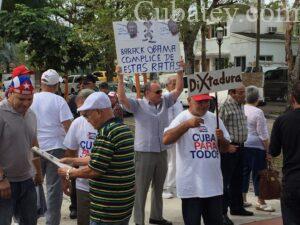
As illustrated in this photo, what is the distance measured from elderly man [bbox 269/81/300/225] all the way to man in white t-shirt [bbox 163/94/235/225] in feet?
2.26

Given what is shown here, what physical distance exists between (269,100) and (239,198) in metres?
24.7

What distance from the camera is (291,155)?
461 cm

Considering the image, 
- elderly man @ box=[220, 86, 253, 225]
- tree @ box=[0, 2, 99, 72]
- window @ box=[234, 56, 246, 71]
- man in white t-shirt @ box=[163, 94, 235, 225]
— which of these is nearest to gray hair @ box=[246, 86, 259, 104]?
elderly man @ box=[220, 86, 253, 225]

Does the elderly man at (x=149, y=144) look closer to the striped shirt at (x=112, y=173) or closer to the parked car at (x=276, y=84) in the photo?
the striped shirt at (x=112, y=173)

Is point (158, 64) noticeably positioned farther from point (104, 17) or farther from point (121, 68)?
point (104, 17)

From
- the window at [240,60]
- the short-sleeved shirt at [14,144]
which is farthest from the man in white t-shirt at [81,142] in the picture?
the window at [240,60]

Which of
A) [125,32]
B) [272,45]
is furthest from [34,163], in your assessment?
[272,45]

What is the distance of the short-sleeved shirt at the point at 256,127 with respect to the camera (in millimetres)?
7358

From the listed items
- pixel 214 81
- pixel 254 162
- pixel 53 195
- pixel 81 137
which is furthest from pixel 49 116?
pixel 254 162

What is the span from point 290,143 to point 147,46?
2.83 meters

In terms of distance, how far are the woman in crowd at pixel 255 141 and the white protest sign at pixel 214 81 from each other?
4.51 ft

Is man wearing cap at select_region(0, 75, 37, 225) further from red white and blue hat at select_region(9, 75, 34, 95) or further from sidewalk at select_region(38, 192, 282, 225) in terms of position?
sidewalk at select_region(38, 192, 282, 225)

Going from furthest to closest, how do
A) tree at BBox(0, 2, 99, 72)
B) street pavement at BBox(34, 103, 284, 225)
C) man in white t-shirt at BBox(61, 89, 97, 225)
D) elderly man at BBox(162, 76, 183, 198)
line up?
1. tree at BBox(0, 2, 99, 72)
2. elderly man at BBox(162, 76, 183, 198)
3. street pavement at BBox(34, 103, 284, 225)
4. man in white t-shirt at BBox(61, 89, 97, 225)

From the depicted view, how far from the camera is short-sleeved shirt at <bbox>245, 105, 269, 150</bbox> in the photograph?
A: 7358mm
